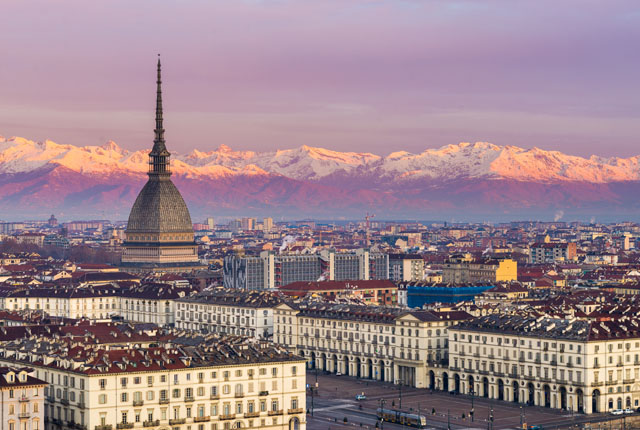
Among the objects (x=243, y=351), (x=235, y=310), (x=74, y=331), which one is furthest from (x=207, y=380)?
(x=235, y=310)

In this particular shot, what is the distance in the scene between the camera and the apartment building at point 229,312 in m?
165

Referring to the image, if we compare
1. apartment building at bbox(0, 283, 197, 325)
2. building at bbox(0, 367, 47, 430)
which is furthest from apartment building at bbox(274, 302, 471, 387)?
building at bbox(0, 367, 47, 430)

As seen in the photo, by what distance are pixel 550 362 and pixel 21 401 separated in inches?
2023

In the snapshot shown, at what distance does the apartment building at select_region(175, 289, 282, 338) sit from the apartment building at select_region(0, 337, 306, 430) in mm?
50742

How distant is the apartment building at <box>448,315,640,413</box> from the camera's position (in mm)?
123000

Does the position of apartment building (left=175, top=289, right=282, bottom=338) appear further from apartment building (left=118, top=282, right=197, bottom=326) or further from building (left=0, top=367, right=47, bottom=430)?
building (left=0, top=367, right=47, bottom=430)

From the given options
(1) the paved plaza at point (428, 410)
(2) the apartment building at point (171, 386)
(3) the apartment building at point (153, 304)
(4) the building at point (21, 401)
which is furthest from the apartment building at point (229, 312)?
(4) the building at point (21, 401)

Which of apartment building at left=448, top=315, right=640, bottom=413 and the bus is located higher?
apartment building at left=448, top=315, right=640, bottom=413

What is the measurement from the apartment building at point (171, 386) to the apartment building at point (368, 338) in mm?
25386

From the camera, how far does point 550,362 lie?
126 meters

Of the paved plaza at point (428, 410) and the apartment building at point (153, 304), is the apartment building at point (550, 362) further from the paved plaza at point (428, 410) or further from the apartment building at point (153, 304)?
the apartment building at point (153, 304)

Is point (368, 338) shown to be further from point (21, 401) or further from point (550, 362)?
point (21, 401)

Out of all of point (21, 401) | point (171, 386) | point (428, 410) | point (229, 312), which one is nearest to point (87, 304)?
point (229, 312)

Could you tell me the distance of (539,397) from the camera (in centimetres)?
12638
